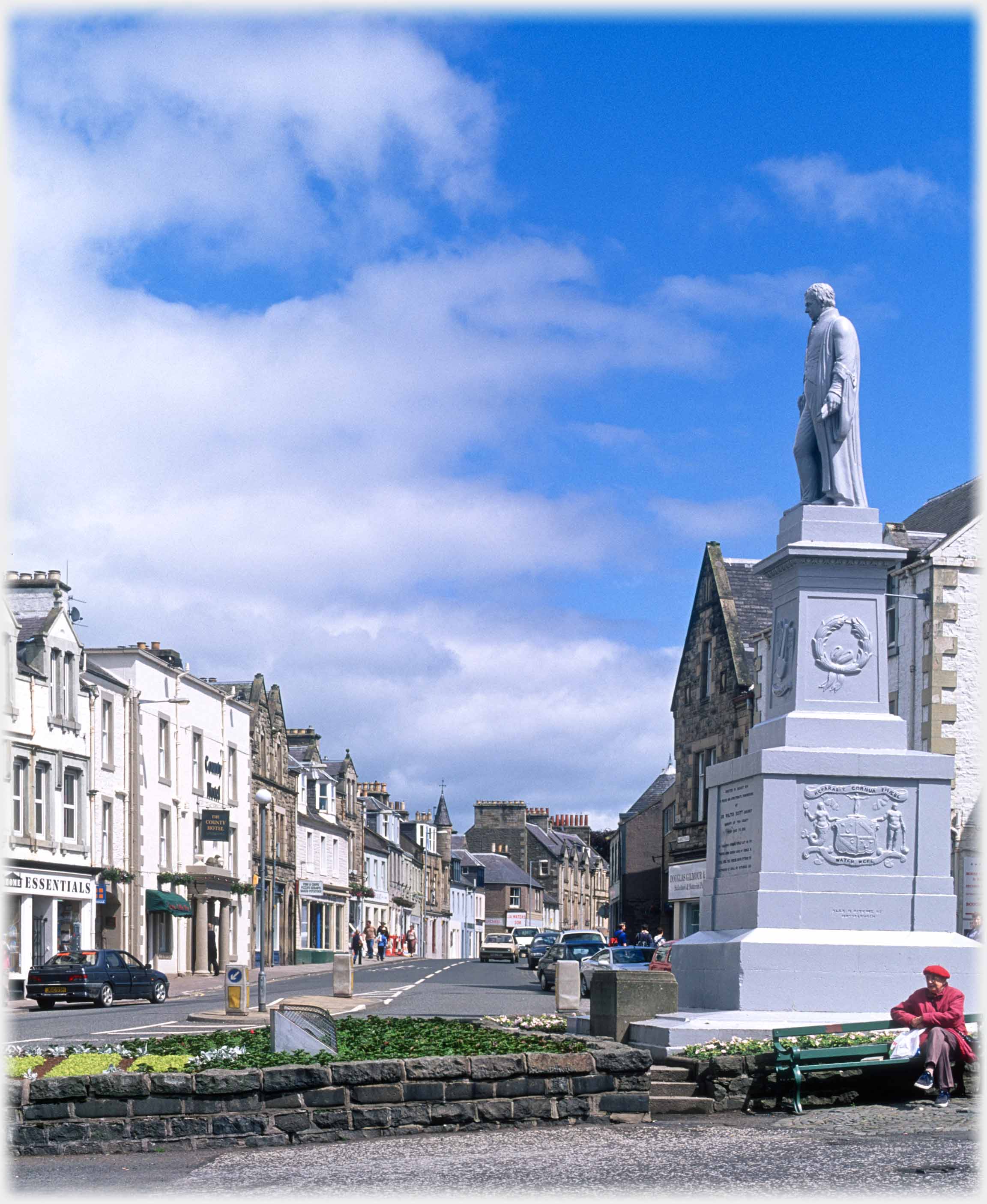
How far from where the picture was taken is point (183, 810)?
58.9m

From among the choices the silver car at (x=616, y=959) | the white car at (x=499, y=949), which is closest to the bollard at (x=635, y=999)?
the silver car at (x=616, y=959)

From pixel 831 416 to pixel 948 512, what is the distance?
32.9 meters

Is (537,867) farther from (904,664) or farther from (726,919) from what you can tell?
(726,919)

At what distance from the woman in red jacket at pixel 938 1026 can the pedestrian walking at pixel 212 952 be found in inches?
2032

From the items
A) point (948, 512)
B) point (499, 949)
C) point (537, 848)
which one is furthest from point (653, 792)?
point (537, 848)

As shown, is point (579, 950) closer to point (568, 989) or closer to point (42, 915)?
point (42, 915)

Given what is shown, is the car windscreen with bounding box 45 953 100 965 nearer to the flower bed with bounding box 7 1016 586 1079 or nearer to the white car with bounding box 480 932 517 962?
the flower bed with bounding box 7 1016 586 1079

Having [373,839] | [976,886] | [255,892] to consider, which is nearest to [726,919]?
[976,886]

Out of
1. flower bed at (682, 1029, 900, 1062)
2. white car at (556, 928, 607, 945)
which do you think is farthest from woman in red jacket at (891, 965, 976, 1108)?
white car at (556, 928, 607, 945)

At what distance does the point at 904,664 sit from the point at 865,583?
94.2 ft

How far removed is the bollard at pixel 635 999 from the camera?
45.5ft

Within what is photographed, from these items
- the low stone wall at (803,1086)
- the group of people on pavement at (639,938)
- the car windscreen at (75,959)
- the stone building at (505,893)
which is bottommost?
the stone building at (505,893)

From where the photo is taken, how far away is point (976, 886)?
122 feet

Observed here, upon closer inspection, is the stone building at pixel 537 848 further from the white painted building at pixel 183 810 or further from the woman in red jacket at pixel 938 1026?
the woman in red jacket at pixel 938 1026
